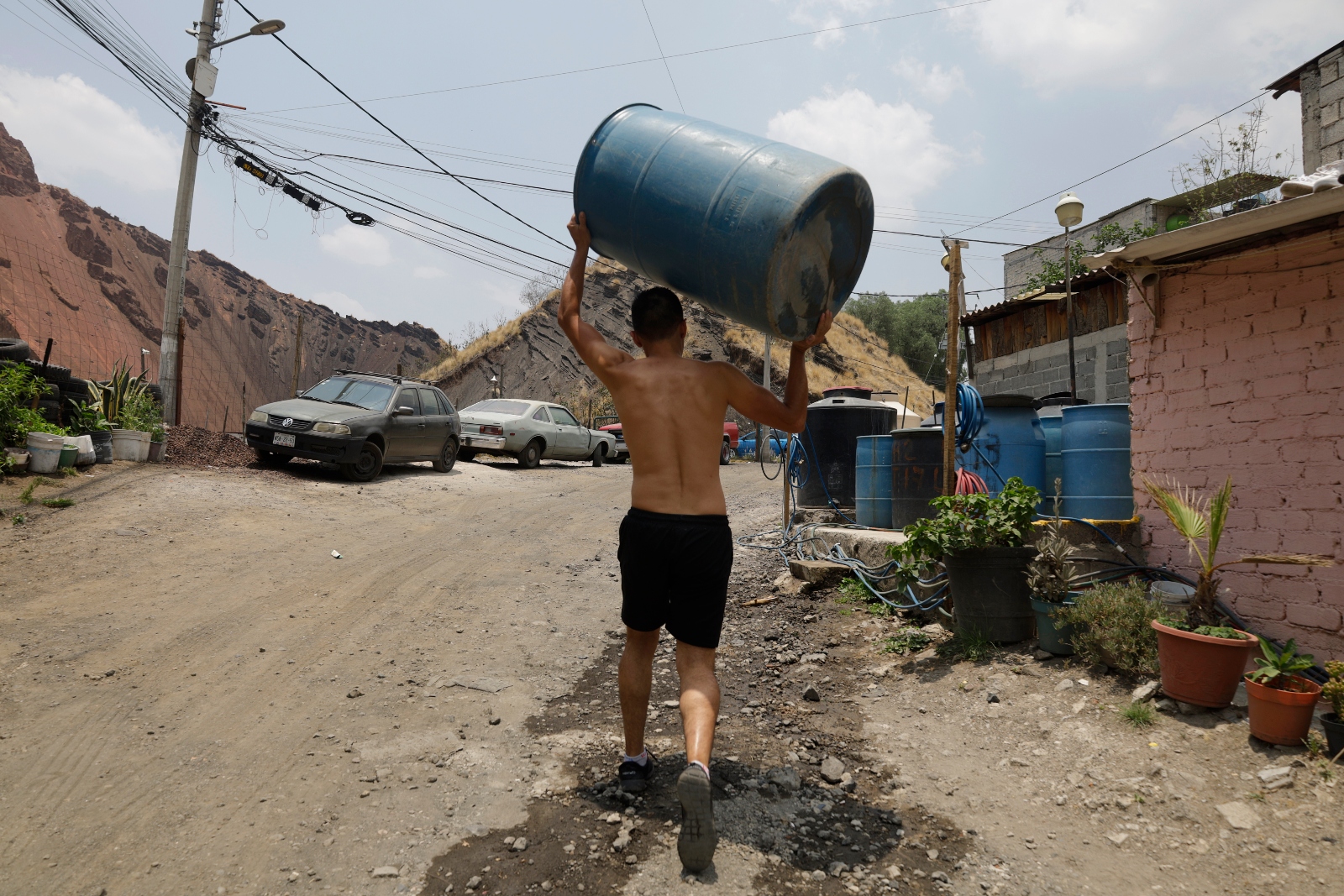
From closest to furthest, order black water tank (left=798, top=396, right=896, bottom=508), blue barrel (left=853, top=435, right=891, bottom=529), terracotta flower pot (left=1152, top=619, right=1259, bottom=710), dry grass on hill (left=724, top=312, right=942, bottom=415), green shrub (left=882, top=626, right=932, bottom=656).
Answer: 1. terracotta flower pot (left=1152, top=619, right=1259, bottom=710)
2. green shrub (left=882, top=626, right=932, bottom=656)
3. blue barrel (left=853, top=435, right=891, bottom=529)
4. black water tank (left=798, top=396, right=896, bottom=508)
5. dry grass on hill (left=724, top=312, right=942, bottom=415)

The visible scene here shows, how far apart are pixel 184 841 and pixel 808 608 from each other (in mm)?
4463

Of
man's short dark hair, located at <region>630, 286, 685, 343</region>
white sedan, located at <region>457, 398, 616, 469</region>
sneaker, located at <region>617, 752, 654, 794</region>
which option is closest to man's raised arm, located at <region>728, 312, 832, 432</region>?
man's short dark hair, located at <region>630, 286, 685, 343</region>

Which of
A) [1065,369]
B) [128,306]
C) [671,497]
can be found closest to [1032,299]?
[1065,369]

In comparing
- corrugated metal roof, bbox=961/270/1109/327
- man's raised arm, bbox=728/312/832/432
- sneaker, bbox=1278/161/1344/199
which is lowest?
man's raised arm, bbox=728/312/832/432

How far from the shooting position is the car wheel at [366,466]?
1008 cm

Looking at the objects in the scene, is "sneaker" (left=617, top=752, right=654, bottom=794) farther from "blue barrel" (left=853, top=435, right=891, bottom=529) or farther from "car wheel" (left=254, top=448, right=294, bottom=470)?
"car wheel" (left=254, top=448, right=294, bottom=470)

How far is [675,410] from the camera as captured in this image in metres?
2.77

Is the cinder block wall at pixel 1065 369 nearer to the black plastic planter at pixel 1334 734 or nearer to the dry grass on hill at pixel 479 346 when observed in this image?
the black plastic planter at pixel 1334 734

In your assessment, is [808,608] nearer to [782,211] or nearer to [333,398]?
[782,211]

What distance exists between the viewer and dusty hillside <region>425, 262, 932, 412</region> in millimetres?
36469

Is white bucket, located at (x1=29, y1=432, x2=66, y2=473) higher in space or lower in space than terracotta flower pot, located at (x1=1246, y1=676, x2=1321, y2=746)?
higher

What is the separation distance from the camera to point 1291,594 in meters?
3.93

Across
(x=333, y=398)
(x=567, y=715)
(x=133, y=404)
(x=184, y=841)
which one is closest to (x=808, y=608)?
(x=567, y=715)

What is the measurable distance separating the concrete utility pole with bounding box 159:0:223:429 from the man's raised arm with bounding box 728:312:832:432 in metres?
11.4
